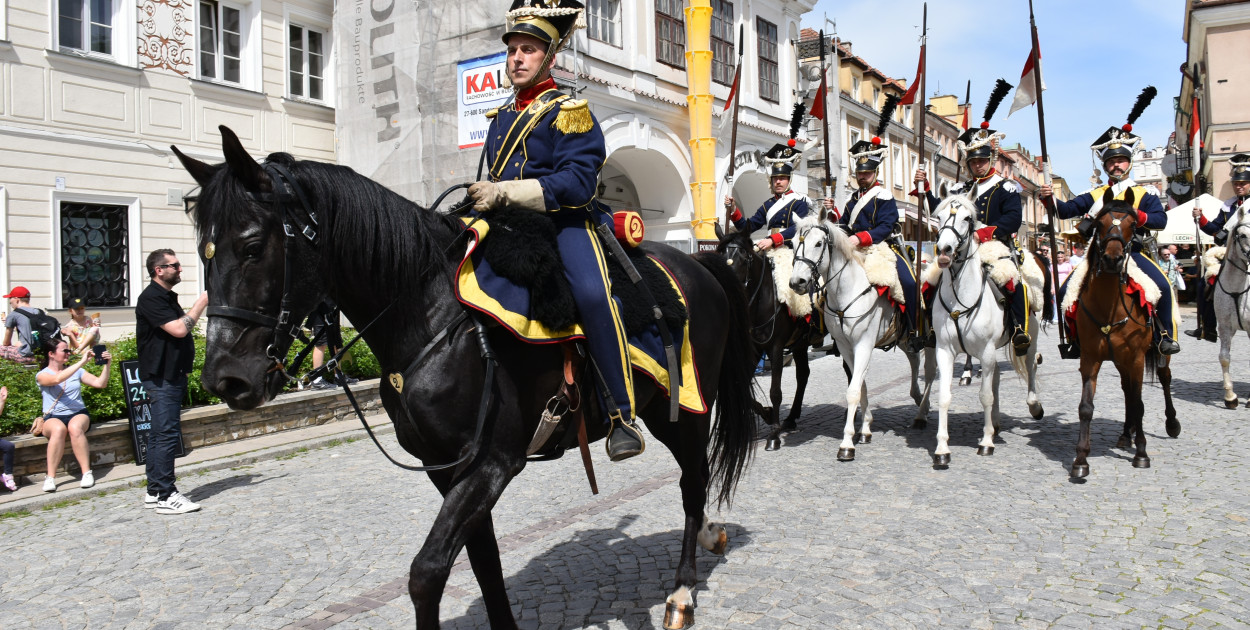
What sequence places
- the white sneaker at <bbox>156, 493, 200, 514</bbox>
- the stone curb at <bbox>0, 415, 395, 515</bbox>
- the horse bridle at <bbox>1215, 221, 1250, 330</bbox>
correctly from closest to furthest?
the white sneaker at <bbox>156, 493, 200, 514</bbox> → the stone curb at <bbox>0, 415, 395, 515</bbox> → the horse bridle at <bbox>1215, 221, 1250, 330</bbox>

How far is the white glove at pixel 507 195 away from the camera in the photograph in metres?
3.15

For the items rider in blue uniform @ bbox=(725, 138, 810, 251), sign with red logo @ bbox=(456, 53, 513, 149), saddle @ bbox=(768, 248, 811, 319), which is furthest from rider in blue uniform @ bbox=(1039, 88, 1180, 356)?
sign with red logo @ bbox=(456, 53, 513, 149)

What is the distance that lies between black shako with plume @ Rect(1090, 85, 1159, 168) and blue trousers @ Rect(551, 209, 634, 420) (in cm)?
640

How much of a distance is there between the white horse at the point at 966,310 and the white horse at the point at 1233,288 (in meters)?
3.55

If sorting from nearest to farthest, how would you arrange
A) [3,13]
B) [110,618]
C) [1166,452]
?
[110,618], [1166,452], [3,13]

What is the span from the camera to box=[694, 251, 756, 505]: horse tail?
4816 millimetres

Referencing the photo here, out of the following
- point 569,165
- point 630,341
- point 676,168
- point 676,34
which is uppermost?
point 676,34

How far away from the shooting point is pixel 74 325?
29.9ft

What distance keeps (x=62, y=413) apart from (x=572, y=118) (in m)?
6.41

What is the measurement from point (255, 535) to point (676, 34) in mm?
16628

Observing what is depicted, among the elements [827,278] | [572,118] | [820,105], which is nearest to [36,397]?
[572,118]

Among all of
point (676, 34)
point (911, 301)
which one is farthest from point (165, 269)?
point (676, 34)

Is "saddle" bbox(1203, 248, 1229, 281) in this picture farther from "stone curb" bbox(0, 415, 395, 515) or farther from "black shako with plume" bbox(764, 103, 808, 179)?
"stone curb" bbox(0, 415, 395, 515)

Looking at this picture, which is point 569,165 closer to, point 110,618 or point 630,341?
point 630,341
